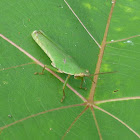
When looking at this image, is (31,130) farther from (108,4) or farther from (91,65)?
(108,4)

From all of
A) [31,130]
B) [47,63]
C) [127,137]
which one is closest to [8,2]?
[47,63]

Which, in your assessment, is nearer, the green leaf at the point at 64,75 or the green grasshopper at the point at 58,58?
the green leaf at the point at 64,75

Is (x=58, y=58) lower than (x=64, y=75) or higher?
higher

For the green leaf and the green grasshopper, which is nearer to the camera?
the green leaf
